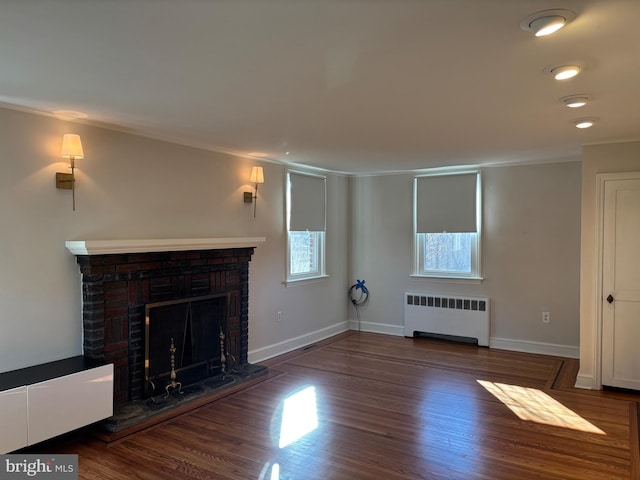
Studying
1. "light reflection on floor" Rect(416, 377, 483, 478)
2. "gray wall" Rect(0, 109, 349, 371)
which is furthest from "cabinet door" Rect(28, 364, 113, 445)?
"light reflection on floor" Rect(416, 377, 483, 478)

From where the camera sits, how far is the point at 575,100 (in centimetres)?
290

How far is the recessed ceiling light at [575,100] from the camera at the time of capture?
286 centimetres

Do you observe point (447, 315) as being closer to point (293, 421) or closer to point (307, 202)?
point (307, 202)

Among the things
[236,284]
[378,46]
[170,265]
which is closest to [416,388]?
[236,284]

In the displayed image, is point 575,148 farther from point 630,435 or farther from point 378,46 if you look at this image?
point 378,46

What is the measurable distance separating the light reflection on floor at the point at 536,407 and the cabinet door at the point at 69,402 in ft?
10.5

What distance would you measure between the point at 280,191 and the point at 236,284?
4.49 ft

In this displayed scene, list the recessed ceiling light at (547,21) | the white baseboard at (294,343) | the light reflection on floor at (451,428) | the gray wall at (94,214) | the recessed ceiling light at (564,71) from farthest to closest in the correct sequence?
the white baseboard at (294,343)
the gray wall at (94,214)
the light reflection on floor at (451,428)
the recessed ceiling light at (564,71)
the recessed ceiling light at (547,21)

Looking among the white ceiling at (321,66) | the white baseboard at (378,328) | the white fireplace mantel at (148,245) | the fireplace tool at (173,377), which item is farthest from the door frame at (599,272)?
the fireplace tool at (173,377)

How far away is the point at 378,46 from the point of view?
2.05 meters

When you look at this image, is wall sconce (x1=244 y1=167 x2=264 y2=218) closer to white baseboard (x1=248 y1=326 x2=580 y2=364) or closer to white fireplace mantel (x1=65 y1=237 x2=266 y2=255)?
white fireplace mantel (x1=65 y1=237 x2=266 y2=255)

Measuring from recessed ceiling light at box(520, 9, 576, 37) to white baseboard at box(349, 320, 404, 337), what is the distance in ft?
17.0

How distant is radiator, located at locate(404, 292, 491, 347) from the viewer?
589 cm

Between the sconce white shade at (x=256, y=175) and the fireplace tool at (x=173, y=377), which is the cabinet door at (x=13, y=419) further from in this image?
the sconce white shade at (x=256, y=175)
